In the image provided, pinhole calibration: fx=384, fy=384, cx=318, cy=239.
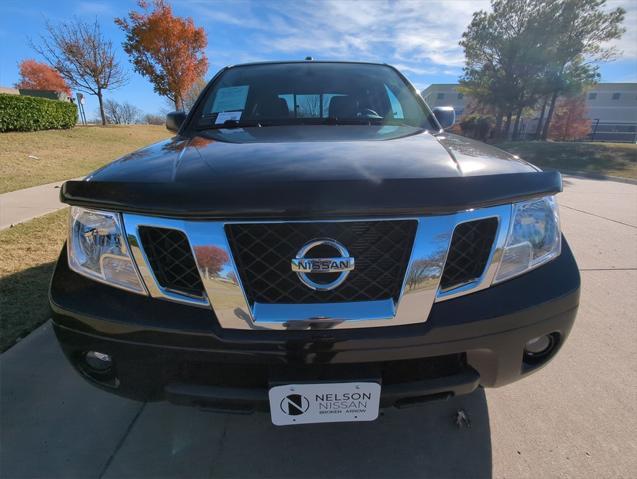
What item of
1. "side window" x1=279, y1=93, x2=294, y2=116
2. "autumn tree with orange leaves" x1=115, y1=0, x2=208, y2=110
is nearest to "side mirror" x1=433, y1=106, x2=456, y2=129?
"side window" x1=279, y1=93, x2=294, y2=116

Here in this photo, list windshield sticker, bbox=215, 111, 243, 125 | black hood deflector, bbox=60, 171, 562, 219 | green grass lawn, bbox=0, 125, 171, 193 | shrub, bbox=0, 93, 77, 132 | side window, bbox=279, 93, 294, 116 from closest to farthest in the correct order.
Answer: black hood deflector, bbox=60, 171, 562, 219 < windshield sticker, bbox=215, 111, 243, 125 < side window, bbox=279, 93, 294, 116 < green grass lawn, bbox=0, 125, 171, 193 < shrub, bbox=0, 93, 77, 132

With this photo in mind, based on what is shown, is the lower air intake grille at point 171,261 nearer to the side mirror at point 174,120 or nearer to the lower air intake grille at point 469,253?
the lower air intake grille at point 469,253

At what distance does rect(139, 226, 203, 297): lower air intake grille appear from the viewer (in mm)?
1256

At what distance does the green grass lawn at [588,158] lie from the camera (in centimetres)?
1265

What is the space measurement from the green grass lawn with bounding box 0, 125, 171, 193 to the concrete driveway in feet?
21.1

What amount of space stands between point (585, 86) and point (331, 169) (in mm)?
30618

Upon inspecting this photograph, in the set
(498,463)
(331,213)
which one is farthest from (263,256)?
(498,463)

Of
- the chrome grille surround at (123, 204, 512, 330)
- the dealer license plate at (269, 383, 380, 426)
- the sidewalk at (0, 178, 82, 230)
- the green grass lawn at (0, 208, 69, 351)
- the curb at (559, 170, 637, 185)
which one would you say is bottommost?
the curb at (559, 170, 637, 185)

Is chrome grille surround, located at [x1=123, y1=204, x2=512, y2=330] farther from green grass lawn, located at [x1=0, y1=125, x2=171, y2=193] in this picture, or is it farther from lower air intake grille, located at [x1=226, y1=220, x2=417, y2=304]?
green grass lawn, located at [x1=0, y1=125, x2=171, y2=193]

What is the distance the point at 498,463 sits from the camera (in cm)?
160

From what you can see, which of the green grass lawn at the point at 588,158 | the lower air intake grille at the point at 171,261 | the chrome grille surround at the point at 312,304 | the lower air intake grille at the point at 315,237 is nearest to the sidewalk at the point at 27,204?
the lower air intake grille at the point at 171,261

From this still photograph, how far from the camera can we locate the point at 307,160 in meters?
1.36

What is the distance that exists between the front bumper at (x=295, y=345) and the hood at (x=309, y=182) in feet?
1.07

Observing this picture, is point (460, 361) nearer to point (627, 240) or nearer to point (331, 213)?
point (331, 213)
